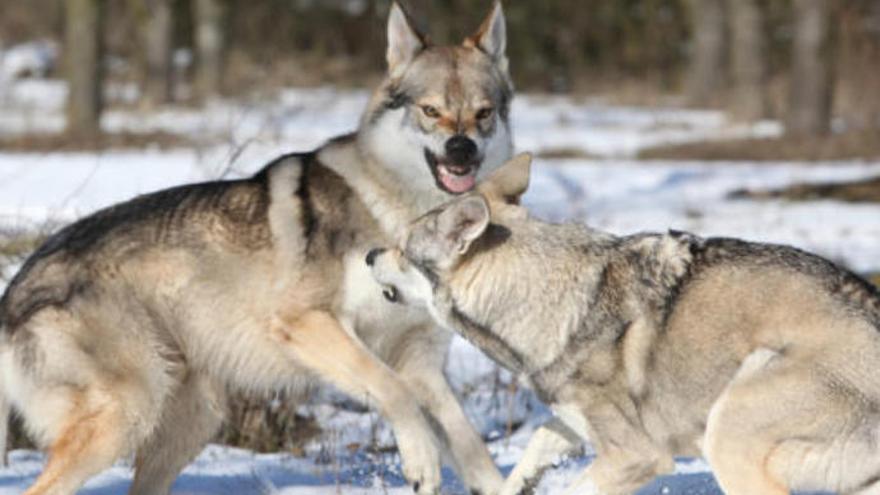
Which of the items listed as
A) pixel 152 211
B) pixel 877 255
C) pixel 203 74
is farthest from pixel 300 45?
pixel 152 211

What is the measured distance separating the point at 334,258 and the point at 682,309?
152 centimetres

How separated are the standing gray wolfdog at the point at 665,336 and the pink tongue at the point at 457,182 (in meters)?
0.76

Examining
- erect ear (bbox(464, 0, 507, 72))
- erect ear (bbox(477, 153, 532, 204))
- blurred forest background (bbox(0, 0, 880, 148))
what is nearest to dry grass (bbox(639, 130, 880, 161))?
blurred forest background (bbox(0, 0, 880, 148))

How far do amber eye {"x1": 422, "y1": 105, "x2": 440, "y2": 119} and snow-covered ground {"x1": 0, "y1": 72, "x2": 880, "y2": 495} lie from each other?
4.71 ft

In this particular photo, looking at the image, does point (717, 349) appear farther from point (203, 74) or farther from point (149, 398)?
point (203, 74)

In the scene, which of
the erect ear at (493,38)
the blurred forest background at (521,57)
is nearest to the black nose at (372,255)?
the erect ear at (493,38)

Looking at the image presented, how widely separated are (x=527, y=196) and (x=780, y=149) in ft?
22.7

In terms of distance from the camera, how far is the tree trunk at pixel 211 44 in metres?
28.3

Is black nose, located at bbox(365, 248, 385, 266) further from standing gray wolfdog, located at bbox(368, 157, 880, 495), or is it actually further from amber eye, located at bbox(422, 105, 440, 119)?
amber eye, located at bbox(422, 105, 440, 119)

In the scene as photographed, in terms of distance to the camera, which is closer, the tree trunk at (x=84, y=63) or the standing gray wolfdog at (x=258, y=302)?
the standing gray wolfdog at (x=258, y=302)

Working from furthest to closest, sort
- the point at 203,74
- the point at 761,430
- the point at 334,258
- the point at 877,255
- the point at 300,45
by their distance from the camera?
the point at 300,45 < the point at 203,74 < the point at 877,255 < the point at 334,258 < the point at 761,430

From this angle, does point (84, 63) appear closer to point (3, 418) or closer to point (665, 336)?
point (3, 418)

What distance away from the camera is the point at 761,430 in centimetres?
474

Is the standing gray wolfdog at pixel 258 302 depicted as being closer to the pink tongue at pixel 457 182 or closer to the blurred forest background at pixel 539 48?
the pink tongue at pixel 457 182
